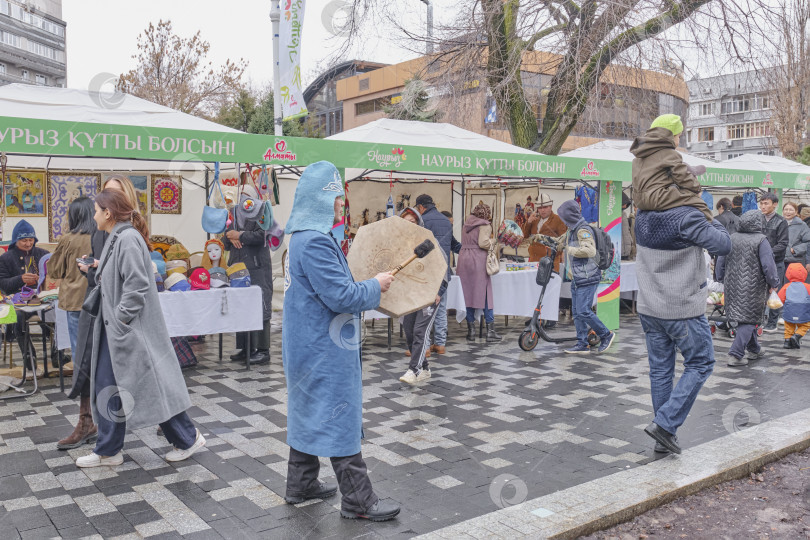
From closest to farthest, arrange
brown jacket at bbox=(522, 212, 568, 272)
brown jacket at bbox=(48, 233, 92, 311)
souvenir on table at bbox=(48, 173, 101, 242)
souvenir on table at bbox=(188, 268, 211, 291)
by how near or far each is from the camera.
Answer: brown jacket at bbox=(48, 233, 92, 311), souvenir on table at bbox=(188, 268, 211, 291), souvenir on table at bbox=(48, 173, 101, 242), brown jacket at bbox=(522, 212, 568, 272)

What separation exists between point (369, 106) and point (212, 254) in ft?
136

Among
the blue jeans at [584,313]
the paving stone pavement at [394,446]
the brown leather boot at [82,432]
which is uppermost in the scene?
the blue jeans at [584,313]

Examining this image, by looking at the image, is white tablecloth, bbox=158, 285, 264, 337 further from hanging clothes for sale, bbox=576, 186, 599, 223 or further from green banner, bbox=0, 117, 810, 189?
hanging clothes for sale, bbox=576, 186, 599, 223

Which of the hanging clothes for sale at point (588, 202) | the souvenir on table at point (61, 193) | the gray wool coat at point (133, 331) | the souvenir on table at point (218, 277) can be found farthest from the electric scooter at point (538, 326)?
the souvenir on table at point (61, 193)

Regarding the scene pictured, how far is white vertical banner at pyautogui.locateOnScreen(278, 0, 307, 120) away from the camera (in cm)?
1015

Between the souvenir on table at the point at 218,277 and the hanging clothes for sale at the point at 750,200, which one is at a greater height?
the hanging clothes for sale at the point at 750,200

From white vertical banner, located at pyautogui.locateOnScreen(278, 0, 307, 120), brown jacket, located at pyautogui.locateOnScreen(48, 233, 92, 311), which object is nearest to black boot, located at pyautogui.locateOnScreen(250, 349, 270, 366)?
brown jacket, located at pyautogui.locateOnScreen(48, 233, 92, 311)

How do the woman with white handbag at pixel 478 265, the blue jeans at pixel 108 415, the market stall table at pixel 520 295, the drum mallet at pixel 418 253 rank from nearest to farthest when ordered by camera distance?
the drum mallet at pixel 418 253 → the blue jeans at pixel 108 415 → the woman with white handbag at pixel 478 265 → the market stall table at pixel 520 295

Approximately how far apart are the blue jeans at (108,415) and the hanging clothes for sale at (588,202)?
720cm

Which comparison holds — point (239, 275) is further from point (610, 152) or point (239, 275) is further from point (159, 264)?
point (610, 152)

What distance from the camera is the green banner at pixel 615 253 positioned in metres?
9.76

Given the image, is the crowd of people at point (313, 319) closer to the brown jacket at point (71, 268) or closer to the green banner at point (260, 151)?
the brown jacket at point (71, 268)

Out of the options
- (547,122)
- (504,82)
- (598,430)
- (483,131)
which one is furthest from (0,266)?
(483,131)

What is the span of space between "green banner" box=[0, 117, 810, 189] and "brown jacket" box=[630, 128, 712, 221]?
12.5 ft
